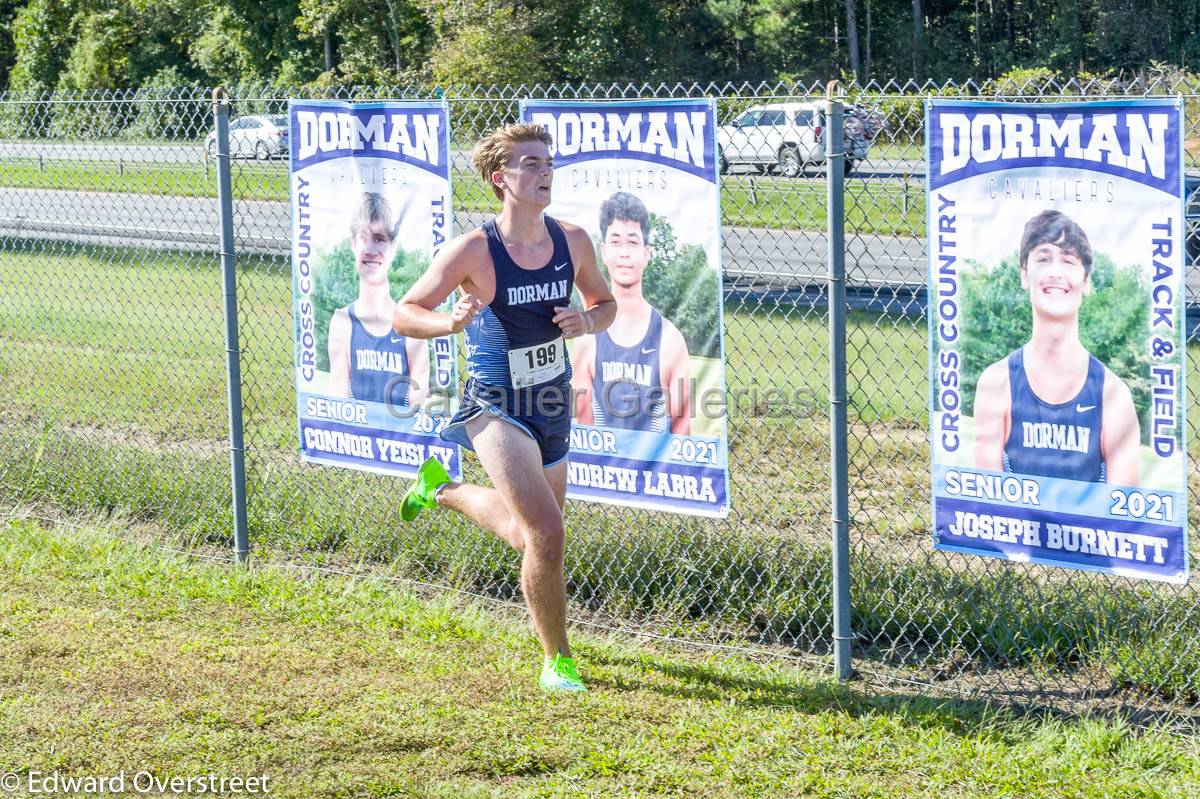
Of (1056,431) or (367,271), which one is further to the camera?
(367,271)

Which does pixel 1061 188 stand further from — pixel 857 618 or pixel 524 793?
pixel 524 793

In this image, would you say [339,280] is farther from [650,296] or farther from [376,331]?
[650,296]

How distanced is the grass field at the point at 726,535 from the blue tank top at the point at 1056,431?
0.73 metres

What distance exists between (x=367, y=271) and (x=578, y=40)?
107ft

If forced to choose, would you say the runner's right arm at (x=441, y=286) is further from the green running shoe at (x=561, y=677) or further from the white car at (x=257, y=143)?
the white car at (x=257, y=143)

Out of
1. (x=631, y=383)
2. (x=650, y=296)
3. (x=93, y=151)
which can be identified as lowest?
(x=631, y=383)

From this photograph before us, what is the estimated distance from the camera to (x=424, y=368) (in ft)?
19.0

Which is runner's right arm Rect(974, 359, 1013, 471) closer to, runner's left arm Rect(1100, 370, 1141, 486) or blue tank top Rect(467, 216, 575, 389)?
runner's left arm Rect(1100, 370, 1141, 486)

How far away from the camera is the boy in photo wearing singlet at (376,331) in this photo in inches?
228

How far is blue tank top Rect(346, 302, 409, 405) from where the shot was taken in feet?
19.2

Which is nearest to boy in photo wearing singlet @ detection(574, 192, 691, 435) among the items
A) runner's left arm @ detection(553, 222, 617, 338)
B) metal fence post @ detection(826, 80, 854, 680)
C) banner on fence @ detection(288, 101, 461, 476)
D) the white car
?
runner's left arm @ detection(553, 222, 617, 338)

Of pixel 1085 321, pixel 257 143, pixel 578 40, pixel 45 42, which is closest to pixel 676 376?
pixel 1085 321

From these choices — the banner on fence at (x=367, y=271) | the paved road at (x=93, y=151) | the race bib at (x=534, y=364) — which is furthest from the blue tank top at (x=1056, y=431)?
the paved road at (x=93, y=151)

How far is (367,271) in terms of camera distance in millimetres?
5871
